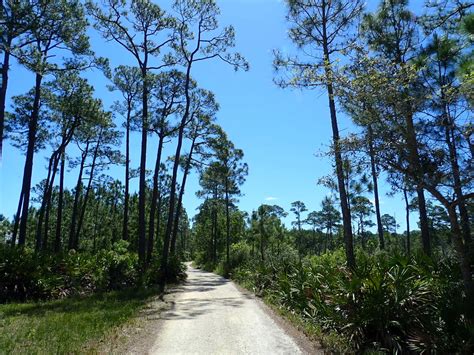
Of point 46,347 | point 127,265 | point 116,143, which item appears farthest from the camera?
point 116,143

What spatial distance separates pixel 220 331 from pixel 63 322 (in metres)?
3.75

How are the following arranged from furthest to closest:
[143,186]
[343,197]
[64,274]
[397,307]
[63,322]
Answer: [143,186], [64,274], [343,197], [63,322], [397,307]

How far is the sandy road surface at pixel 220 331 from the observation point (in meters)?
7.37

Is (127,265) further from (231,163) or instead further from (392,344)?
(231,163)

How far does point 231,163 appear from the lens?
3625 cm

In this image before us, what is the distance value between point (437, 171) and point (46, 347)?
8121mm

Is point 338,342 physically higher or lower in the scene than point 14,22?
lower

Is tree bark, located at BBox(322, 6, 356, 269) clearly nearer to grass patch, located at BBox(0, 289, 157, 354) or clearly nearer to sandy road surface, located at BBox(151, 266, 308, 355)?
sandy road surface, located at BBox(151, 266, 308, 355)

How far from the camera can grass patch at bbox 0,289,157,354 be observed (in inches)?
280

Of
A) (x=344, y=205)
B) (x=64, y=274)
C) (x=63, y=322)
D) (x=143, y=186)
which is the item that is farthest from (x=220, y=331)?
(x=143, y=186)

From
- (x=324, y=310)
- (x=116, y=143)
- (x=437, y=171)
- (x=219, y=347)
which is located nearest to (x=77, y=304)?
(x=219, y=347)

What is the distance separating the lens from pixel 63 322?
9.20 m

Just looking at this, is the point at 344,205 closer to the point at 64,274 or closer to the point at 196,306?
the point at 196,306

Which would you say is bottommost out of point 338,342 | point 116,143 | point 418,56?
point 338,342
